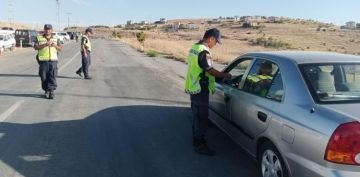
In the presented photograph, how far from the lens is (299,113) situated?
4.35m

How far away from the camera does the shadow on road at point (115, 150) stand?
18.6 ft

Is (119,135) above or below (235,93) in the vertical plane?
below

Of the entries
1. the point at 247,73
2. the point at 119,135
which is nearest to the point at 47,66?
the point at 119,135

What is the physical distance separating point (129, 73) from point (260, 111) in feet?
45.3

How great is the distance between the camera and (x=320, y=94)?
14.8ft

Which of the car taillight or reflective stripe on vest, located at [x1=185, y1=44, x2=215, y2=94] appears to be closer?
the car taillight

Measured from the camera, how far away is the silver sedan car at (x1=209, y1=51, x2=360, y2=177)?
3.85 m

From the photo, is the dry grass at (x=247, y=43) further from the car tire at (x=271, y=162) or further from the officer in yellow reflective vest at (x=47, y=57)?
the car tire at (x=271, y=162)

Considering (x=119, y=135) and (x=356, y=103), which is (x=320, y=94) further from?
(x=119, y=135)

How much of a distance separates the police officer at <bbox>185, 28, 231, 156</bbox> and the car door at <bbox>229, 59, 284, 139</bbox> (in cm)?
38

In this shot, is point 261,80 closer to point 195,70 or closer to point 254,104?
point 254,104

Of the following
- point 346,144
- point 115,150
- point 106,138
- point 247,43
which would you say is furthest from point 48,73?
point 247,43

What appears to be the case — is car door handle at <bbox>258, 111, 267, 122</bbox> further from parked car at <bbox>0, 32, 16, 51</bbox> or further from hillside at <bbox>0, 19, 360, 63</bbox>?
parked car at <bbox>0, 32, 16, 51</bbox>

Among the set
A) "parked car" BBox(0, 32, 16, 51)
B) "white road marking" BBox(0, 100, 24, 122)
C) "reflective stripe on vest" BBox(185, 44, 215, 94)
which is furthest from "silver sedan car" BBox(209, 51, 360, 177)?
"parked car" BBox(0, 32, 16, 51)
